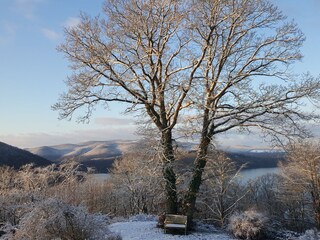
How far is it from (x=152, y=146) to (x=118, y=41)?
161 inches

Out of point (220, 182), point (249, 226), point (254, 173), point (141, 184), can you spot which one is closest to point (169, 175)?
point (249, 226)

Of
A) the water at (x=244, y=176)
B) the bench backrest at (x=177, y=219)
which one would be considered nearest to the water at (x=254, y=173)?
the water at (x=244, y=176)

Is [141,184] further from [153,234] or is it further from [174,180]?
[153,234]

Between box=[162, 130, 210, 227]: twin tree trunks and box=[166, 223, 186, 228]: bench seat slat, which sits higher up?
box=[162, 130, 210, 227]: twin tree trunks

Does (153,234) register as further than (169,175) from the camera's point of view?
No

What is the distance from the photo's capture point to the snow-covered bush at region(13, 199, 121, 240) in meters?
6.84

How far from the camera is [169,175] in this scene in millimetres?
13477

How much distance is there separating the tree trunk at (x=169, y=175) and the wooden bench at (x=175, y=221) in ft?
3.91

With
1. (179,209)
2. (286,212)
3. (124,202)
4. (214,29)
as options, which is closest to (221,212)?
(179,209)

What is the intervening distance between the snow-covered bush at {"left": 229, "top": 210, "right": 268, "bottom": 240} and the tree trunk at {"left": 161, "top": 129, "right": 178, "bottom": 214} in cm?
235

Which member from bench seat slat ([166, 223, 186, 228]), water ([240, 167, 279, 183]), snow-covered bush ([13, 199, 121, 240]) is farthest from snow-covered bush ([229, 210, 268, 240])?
water ([240, 167, 279, 183])

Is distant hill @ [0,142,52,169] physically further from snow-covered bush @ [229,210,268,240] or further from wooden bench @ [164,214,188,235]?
snow-covered bush @ [229,210,268,240]

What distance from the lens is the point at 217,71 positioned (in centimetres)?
1359

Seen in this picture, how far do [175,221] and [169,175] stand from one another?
185 centimetres
